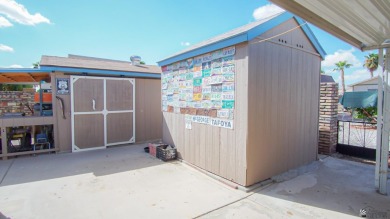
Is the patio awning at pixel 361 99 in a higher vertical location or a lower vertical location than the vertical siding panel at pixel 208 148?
higher

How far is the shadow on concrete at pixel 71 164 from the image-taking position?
3.99 meters

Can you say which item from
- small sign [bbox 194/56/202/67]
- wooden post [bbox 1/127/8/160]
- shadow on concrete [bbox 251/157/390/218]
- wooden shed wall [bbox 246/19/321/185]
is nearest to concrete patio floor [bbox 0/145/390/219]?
shadow on concrete [bbox 251/157/390/218]

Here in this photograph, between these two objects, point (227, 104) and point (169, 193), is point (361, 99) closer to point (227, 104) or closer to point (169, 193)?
point (227, 104)

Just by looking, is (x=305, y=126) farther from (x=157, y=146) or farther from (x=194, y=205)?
(x=157, y=146)

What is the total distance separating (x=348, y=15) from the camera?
2342mm

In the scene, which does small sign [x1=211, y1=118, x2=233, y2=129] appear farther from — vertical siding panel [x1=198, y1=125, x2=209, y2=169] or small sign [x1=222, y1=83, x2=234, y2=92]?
small sign [x1=222, y1=83, x2=234, y2=92]

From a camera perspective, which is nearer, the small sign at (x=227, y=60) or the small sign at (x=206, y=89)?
the small sign at (x=227, y=60)

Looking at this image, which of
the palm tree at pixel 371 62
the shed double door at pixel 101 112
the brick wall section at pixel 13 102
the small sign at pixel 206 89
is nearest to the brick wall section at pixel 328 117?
the small sign at pixel 206 89

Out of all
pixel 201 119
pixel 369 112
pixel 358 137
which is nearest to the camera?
pixel 201 119

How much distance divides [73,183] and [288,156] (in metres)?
4.24

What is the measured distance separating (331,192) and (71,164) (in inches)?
214

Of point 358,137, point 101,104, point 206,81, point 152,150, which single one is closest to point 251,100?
point 206,81

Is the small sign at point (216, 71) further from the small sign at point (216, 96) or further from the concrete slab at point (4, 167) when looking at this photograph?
the concrete slab at point (4, 167)

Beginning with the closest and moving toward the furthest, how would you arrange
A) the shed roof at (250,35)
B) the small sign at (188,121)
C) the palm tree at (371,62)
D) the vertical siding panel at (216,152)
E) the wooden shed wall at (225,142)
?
the shed roof at (250,35) < the wooden shed wall at (225,142) < the vertical siding panel at (216,152) < the small sign at (188,121) < the palm tree at (371,62)
